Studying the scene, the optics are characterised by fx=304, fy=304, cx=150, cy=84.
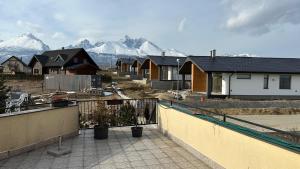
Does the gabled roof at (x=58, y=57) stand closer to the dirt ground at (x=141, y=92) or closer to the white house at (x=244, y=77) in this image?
the dirt ground at (x=141, y=92)

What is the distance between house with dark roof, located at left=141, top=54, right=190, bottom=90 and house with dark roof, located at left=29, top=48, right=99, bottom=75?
561 inches

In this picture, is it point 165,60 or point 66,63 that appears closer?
point 165,60

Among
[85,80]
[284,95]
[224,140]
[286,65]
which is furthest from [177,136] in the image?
[85,80]

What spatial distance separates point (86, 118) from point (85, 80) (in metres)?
23.4

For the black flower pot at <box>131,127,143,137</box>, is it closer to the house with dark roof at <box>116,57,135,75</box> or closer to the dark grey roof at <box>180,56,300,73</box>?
the dark grey roof at <box>180,56,300,73</box>

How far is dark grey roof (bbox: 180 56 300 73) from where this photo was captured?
82.4 feet

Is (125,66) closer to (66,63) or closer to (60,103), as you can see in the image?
(66,63)

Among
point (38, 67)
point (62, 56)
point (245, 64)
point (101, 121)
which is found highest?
point (62, 56)

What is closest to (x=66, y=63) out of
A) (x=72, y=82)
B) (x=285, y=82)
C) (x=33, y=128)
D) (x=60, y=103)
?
(x=72, y=82)

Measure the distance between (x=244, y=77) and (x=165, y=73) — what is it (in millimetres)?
13568

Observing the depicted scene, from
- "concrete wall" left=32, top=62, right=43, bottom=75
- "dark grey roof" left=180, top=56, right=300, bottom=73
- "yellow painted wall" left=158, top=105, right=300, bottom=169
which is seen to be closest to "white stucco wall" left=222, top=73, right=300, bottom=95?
"dark grey roof" left=180, top=56, right=300, bottom=73

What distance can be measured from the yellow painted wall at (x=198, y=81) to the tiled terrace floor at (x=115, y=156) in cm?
1794

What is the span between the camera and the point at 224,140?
636 cm

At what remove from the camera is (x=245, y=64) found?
2644 centimetres
